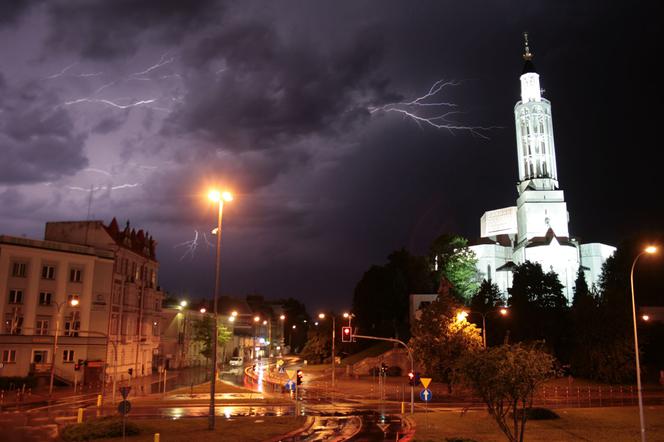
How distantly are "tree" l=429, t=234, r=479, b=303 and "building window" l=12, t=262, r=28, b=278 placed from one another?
243ft

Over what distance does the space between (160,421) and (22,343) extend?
30.1m

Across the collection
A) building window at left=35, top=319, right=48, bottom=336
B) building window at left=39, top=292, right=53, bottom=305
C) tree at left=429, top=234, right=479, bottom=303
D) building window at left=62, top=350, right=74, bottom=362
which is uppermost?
tree at left=429, top=234, right=479, bottom=303

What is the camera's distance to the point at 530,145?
126500mm

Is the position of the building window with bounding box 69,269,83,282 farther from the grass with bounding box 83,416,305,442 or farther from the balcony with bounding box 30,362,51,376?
the grass with bounding box 83,416,305,442

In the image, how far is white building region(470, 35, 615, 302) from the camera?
10675cm

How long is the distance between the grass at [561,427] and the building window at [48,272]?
39884 mm

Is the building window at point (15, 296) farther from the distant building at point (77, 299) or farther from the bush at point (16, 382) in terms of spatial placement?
the bush at point (16, 382)

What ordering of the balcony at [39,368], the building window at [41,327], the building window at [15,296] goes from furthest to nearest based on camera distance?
the building window at [41,327], the building window at [15,296], the balcony at [39,368]

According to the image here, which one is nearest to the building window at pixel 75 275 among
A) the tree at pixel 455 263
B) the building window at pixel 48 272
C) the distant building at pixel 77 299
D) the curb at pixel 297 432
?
the distant building at pixel 77 299

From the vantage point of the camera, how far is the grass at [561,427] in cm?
2486

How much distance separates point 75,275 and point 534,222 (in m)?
90.7

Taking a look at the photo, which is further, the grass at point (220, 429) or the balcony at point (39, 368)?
the balcony at point (39, 368)

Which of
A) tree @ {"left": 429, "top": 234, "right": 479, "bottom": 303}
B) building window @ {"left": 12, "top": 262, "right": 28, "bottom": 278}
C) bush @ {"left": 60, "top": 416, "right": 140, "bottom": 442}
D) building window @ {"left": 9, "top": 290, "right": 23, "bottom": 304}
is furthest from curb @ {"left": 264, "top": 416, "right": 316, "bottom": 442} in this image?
tree @ {"left": 429, "top": 234, "right": 479, "bottom": 303}

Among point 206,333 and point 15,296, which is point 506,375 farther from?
point 206,333
